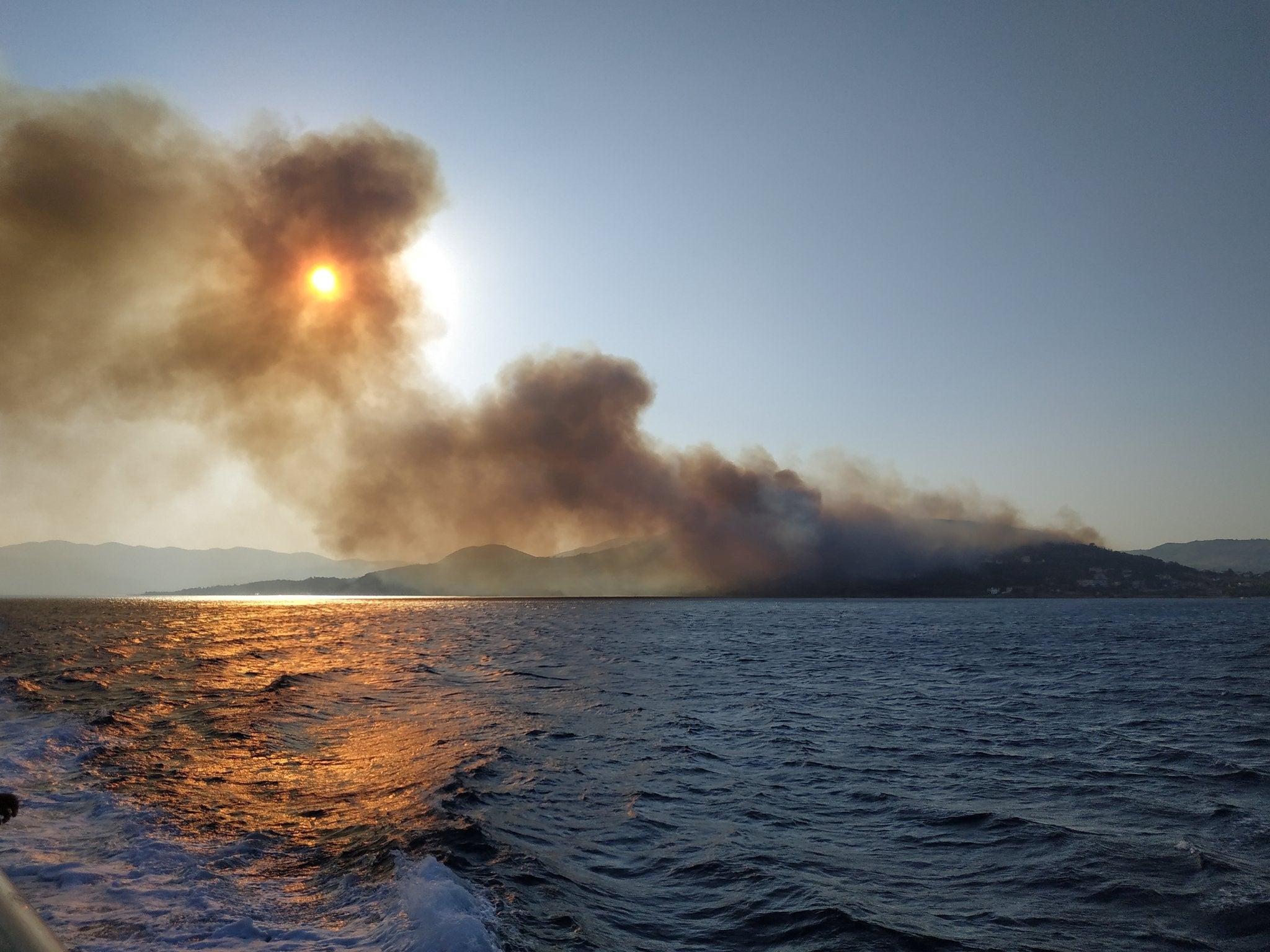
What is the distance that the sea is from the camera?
1076 cm

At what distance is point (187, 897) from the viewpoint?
11.3 metres

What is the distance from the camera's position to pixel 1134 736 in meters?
24.7

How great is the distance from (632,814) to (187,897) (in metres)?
8.84

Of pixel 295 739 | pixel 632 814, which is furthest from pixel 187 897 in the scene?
pixel 295 739

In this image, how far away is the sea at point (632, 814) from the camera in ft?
35.3

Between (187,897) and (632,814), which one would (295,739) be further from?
(632,814)

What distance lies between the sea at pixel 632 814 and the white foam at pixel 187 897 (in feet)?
0.20

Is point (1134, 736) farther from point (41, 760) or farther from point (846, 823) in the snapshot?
point (41, 760)

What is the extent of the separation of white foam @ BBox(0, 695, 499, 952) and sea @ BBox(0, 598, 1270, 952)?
6 cm

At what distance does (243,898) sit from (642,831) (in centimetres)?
763

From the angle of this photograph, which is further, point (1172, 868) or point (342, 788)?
point (342, 788)

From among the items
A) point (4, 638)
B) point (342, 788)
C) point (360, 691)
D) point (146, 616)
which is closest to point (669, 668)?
point (360, 691)

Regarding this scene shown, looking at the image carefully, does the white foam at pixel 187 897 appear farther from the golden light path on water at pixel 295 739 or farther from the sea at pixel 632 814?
the golden light path on water at pixel 295 739

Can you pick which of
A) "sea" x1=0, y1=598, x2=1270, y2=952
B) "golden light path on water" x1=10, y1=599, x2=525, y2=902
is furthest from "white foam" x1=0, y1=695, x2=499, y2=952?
"golden light path on water" x1=10, y1=599, x2=525, y2=902
